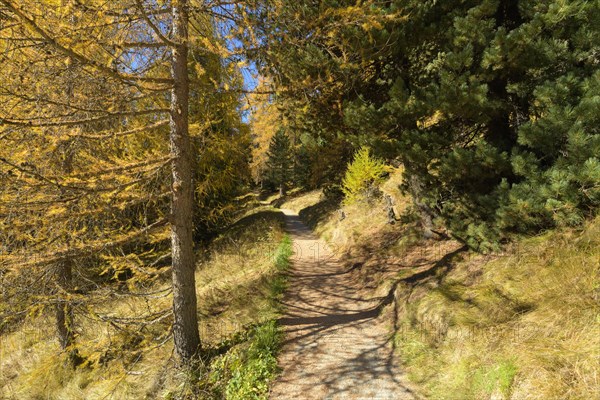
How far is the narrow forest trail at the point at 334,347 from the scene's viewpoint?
161 inches

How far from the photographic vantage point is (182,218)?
15.0 feet

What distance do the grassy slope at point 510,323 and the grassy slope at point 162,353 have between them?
2.50m

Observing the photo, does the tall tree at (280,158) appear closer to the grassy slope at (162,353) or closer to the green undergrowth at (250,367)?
the grassy slope at (162,353)

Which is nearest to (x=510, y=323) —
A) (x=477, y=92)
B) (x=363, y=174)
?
(x=477, y=92)

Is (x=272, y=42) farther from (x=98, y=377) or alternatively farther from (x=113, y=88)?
(x=98, y=377)

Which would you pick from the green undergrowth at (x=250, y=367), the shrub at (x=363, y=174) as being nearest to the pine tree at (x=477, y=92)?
the green undergrowth at (x=250, y=367)

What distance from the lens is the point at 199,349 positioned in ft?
16.3

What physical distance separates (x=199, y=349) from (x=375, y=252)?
595cm

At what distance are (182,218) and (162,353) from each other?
10.8 feet

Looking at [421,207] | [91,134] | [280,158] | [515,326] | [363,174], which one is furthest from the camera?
[280,158]

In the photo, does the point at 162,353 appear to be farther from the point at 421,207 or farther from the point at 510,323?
the point at 421,207

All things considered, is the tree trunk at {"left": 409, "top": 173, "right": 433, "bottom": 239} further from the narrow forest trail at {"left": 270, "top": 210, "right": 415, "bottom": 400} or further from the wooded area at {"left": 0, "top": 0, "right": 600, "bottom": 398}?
the narrow forest trail at {"left": 270, "top": 210, "right": 415, "bottom": 400}

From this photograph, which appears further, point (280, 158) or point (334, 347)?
point (280, 158)

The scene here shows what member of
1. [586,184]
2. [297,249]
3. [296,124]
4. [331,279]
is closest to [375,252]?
[331,279]
